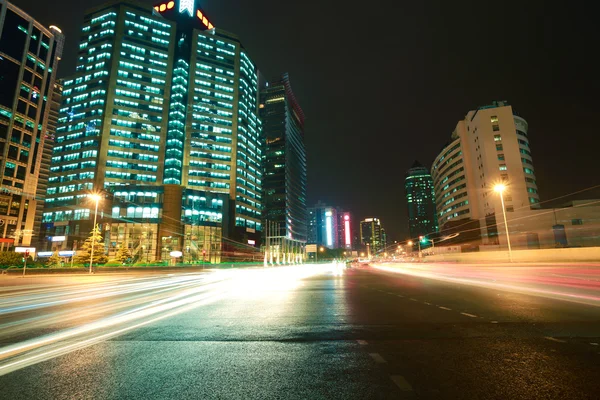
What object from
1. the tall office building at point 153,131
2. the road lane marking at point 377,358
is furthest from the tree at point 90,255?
the road lane marking at point 377,358

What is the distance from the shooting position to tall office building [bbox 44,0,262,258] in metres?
78.9

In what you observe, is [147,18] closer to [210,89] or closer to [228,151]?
[210,89]

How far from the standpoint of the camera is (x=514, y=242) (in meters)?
64.2

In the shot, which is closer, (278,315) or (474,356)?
(474,356)

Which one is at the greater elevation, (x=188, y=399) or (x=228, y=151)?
(x=228, y=151)

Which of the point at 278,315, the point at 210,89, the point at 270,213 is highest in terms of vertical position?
the point at 210,89

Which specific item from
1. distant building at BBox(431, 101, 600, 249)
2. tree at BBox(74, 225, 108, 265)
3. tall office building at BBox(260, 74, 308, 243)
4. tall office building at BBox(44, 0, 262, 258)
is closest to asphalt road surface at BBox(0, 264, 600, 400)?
tree at BBox(74, 225, 108, 265)

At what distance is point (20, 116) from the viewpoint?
81.2m

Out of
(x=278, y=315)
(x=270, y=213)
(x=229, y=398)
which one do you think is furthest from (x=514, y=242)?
(x=270, y=213)

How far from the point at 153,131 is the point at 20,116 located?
32.8 m

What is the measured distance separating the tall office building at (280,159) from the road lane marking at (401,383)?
535 ft

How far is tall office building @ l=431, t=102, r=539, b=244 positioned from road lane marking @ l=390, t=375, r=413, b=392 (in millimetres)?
81135

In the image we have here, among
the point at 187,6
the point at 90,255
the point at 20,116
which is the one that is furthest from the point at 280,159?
the point at 90,255

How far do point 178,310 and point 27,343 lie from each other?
4.13 m
